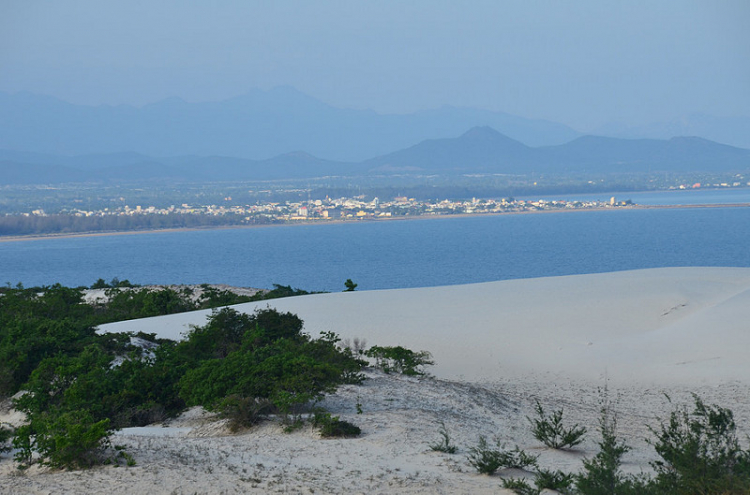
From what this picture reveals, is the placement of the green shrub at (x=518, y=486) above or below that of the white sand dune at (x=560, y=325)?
above

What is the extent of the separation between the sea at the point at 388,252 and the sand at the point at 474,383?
3253 cm

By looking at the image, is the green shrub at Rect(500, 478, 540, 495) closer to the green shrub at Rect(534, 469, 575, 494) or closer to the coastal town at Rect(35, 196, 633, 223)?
the green shrub at Rect(534, 469, 575, 494)

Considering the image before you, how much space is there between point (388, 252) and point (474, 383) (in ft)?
236

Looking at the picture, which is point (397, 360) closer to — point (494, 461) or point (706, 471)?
point (494, 461)

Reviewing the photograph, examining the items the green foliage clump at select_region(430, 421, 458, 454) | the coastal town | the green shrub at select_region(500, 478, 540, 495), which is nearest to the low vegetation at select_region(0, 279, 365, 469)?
the green foliage clump at select_region(430, 421, 458, 454)

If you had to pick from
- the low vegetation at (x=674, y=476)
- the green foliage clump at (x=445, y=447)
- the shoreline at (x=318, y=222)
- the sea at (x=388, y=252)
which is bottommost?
the sea at (x=388, y=252)

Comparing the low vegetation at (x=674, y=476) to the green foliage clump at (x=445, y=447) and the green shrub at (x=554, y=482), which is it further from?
the green foliage clump at (x=445, y=447)

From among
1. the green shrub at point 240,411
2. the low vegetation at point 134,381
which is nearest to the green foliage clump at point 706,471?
the low vegetation at point 134,381

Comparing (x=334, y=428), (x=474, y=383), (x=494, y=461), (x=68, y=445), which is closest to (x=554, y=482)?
(x=494, y=461)

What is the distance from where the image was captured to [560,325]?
74.3 ft

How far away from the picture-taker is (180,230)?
12938cm

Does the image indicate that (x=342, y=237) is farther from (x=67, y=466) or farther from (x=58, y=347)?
(x=67, y=466)

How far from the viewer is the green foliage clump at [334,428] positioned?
1045cm

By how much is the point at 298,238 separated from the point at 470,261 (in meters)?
43.0
